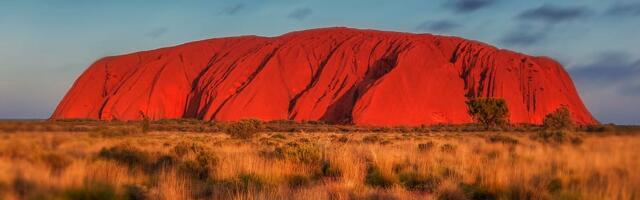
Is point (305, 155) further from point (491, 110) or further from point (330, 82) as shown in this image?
point (330, 82)

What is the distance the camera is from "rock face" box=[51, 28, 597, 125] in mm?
61469

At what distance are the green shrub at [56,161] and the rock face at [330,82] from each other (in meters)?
46.7

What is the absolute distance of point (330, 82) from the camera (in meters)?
65.5

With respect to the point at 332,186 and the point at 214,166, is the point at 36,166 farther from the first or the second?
the point at 332,186

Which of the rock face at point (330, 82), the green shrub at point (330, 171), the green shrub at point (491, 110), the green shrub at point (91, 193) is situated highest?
the rock face at point (330, 82)

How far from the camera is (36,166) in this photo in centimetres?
955

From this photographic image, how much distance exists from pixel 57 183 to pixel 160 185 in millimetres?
1393

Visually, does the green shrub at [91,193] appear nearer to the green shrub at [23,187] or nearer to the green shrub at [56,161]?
the green shrub at [23,187]

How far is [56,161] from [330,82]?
182 ft

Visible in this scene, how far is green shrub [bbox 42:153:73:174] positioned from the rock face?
46.7 metres

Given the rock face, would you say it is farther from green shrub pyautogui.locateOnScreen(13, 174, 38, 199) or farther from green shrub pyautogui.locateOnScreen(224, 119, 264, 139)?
green shrub pyautogui.locateOnScreen(13, 174, 38, 199)

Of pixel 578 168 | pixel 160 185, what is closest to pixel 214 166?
pixel 160 185

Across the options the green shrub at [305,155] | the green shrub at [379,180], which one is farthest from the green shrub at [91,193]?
the green shrub at [305,155]

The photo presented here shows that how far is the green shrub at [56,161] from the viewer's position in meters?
9.94
